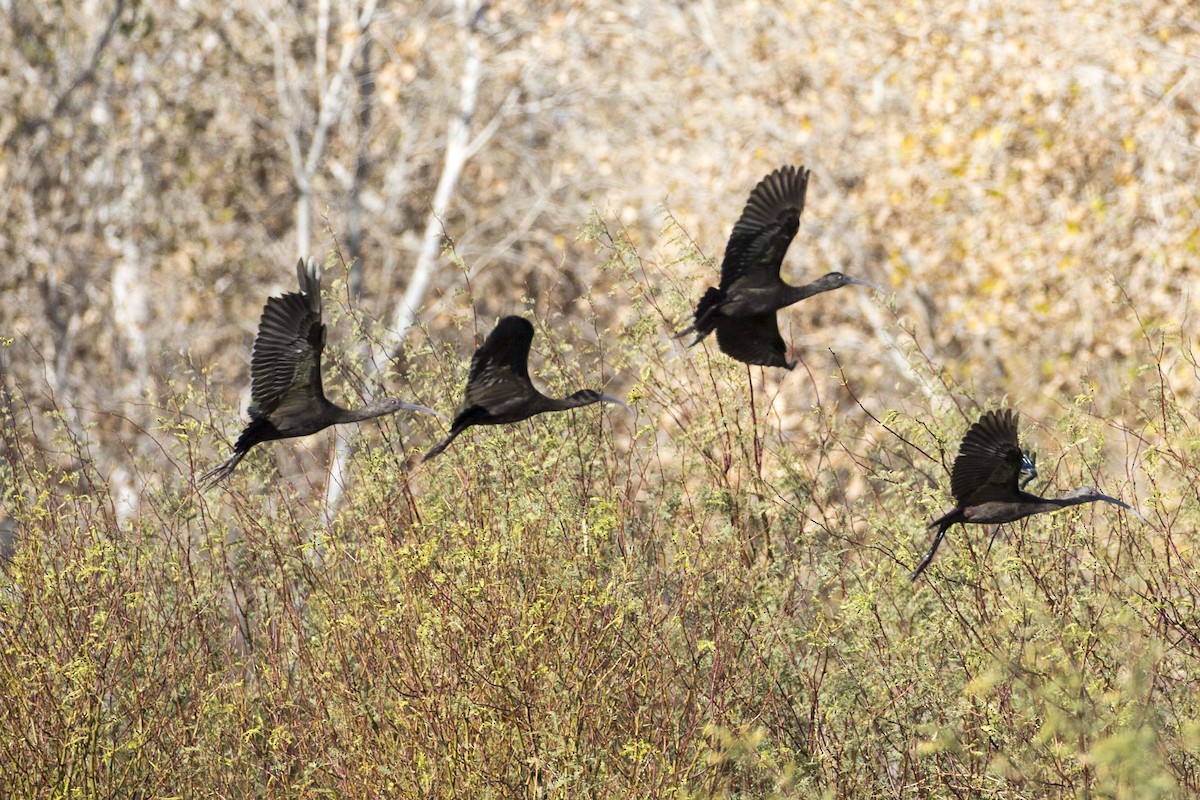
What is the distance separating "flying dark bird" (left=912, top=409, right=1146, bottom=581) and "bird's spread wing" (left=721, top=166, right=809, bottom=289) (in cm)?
102

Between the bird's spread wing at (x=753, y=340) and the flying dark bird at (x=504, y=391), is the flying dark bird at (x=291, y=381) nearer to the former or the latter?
the flying dark bird at (x=504, y=391)

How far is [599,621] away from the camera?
3.98 metres

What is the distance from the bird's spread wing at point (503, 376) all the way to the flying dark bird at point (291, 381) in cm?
16

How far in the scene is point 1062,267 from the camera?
10.9m

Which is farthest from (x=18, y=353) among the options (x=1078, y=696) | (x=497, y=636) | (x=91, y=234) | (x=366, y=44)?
(x=1078, y=696)

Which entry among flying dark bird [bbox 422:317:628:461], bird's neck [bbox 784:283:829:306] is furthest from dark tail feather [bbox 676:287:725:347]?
flying dark bird [bbox 422:317:628:461]

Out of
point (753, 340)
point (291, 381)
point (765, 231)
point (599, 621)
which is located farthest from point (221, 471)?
point (765, 231)

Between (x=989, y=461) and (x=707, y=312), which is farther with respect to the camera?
(x=707, y=312)

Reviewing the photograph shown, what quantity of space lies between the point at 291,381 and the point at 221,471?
1.35 ft

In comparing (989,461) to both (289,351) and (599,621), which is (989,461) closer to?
(599,621)

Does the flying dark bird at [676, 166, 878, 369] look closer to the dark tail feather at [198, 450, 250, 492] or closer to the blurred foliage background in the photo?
the blurred foliage background

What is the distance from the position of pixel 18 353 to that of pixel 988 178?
27.3 feet

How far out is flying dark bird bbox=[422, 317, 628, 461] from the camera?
432cm

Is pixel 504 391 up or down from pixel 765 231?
down
